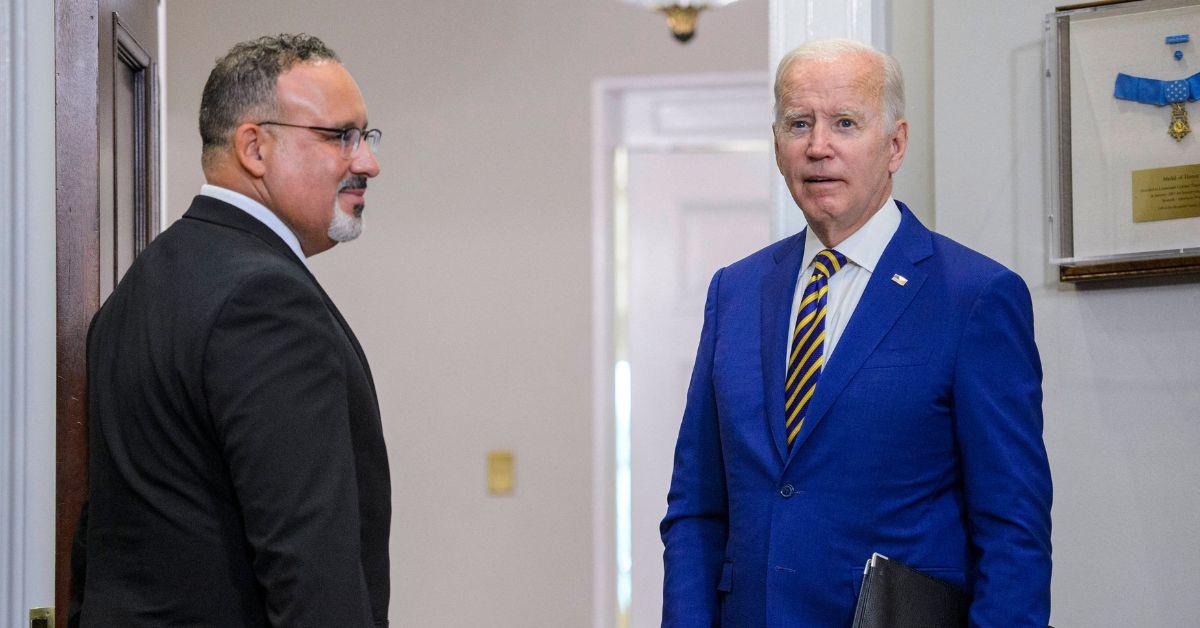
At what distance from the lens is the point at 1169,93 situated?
1929 mm

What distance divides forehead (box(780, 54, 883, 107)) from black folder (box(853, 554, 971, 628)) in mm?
612

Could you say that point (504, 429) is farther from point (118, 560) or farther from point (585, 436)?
point (118, 560)

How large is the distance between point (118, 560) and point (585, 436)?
286 cm

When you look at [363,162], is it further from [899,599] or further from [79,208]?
[899,599]

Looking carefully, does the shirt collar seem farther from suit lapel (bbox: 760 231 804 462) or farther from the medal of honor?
the medal of honor

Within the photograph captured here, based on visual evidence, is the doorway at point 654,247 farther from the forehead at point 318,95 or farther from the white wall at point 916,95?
the forehead at point 318,95

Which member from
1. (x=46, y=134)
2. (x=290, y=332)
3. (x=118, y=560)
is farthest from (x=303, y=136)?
(x=118, y=560)

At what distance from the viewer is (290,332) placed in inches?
57.7

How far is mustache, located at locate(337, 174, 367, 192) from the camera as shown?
1727 mm

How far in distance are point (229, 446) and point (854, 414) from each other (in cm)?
76

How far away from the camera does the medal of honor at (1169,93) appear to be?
1.92m

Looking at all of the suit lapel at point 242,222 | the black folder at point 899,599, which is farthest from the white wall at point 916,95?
the suit lapel at point 242,222

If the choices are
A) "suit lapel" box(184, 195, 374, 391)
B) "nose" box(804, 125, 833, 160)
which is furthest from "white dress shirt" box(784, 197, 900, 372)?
"suit lapel" box(184, 195, 374, 391)

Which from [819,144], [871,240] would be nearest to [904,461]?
[871,240]
